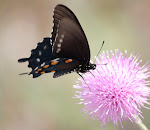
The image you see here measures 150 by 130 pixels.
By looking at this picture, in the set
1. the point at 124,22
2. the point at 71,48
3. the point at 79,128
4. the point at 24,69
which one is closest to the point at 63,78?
the point at 24,69

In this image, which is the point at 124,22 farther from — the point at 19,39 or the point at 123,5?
the point at 19,39

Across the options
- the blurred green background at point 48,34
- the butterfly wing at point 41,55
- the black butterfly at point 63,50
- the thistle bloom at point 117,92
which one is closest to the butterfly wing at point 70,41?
the black butterfly at point 63,50

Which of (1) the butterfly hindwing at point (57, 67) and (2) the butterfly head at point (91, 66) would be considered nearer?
(1) the butterfly hindwing at point (57, 67)

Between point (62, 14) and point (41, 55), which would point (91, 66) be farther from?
point (62, 14)

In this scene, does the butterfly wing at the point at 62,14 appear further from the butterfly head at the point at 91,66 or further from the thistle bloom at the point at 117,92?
the thistle bloom at the point at 117,92

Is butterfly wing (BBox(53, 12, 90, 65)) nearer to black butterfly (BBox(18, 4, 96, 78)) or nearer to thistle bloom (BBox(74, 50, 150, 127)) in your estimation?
black butterfly (BBox(18, 4, 96, 78))

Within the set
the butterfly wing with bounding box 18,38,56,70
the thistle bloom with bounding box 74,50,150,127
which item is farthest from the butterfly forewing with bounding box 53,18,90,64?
the thistle bloom with bounding box 74,50,150,127
